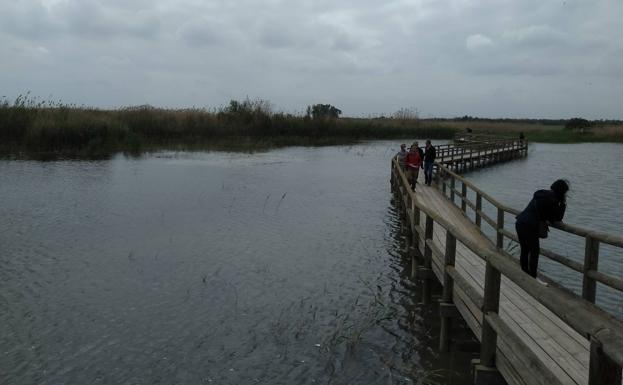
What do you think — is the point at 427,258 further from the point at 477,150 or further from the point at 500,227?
the point at 477,150

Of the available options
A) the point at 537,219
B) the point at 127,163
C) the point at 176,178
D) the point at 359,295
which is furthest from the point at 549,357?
the point at 127,163

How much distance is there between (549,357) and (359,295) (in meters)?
4.71

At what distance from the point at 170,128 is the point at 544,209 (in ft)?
145

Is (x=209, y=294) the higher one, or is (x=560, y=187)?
(x=560, y=187)

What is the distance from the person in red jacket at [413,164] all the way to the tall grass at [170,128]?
961 inches

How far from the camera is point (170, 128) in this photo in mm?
48750

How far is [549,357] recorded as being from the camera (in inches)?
211

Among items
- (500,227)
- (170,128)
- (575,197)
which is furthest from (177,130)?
(500,227)

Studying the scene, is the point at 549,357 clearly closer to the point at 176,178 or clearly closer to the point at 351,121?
the point at 176,178

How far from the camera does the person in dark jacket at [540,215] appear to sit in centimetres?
753

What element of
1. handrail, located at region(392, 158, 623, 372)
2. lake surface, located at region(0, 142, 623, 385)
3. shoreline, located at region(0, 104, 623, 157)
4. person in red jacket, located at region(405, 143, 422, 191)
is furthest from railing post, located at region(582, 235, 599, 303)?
shoreline, located at region(0, 104, 623, 157)

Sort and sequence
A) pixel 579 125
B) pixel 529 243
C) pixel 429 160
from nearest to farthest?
1. pixel 529 243
2. pixel 429 160
3. pixel 579 125

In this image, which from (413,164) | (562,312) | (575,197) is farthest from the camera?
(575,197)

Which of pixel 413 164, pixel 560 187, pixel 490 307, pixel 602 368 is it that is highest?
pixel 560 187
